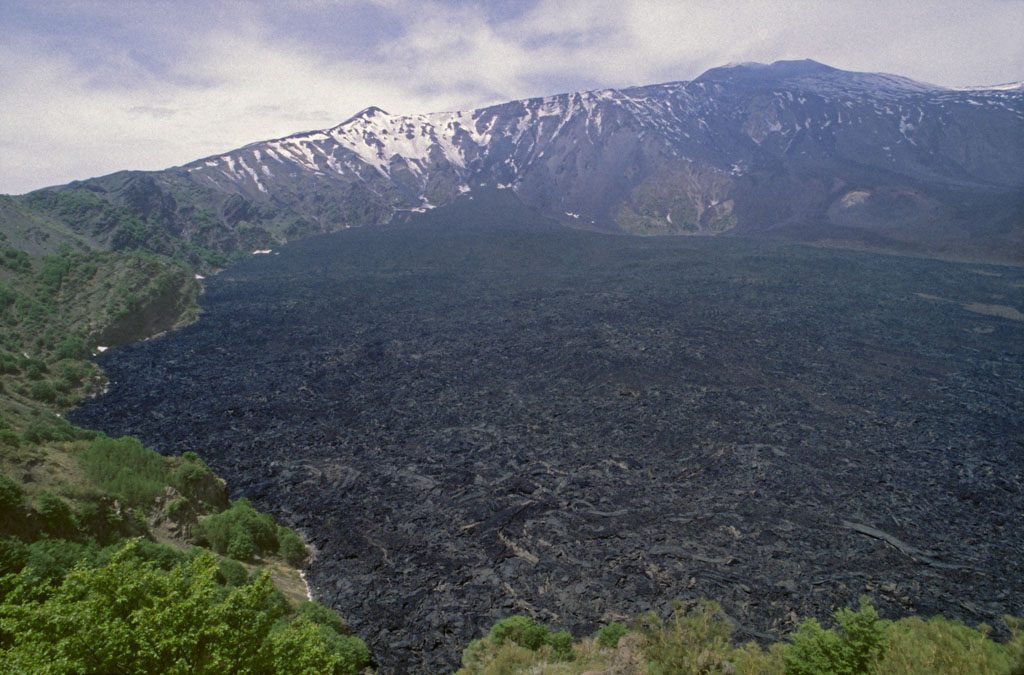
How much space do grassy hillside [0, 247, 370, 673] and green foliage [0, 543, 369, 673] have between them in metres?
0.04

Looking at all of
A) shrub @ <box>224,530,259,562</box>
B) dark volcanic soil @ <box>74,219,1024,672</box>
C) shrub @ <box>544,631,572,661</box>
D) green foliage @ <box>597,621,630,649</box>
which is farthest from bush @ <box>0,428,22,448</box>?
green foliage @ <box>597,621,630,649</box>

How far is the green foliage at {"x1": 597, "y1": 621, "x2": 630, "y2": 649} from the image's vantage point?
32656mm

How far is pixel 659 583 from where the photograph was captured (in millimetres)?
41594

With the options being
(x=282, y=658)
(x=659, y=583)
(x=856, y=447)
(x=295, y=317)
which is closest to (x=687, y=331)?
(x=856, y=447)

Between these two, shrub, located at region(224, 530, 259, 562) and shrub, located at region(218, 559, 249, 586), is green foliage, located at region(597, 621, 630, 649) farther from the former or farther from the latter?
shrub, located at region(224, 530, 259, 562)

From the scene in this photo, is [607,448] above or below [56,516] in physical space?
below

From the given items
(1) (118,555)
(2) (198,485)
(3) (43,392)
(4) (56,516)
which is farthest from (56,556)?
(3) (43,392)

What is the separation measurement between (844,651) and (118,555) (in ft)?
86.7

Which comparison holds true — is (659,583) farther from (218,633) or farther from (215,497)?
(215,497)

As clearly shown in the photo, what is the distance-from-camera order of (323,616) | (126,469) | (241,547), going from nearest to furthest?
(323,616), (241,547), (126,469)

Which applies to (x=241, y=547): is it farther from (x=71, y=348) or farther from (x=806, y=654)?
(x=71, y=348)

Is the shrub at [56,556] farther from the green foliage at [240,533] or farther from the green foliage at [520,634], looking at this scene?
the green foliage at [520,634]

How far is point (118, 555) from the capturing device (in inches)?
720

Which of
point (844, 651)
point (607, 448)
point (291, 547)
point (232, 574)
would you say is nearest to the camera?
point (844, 651)
